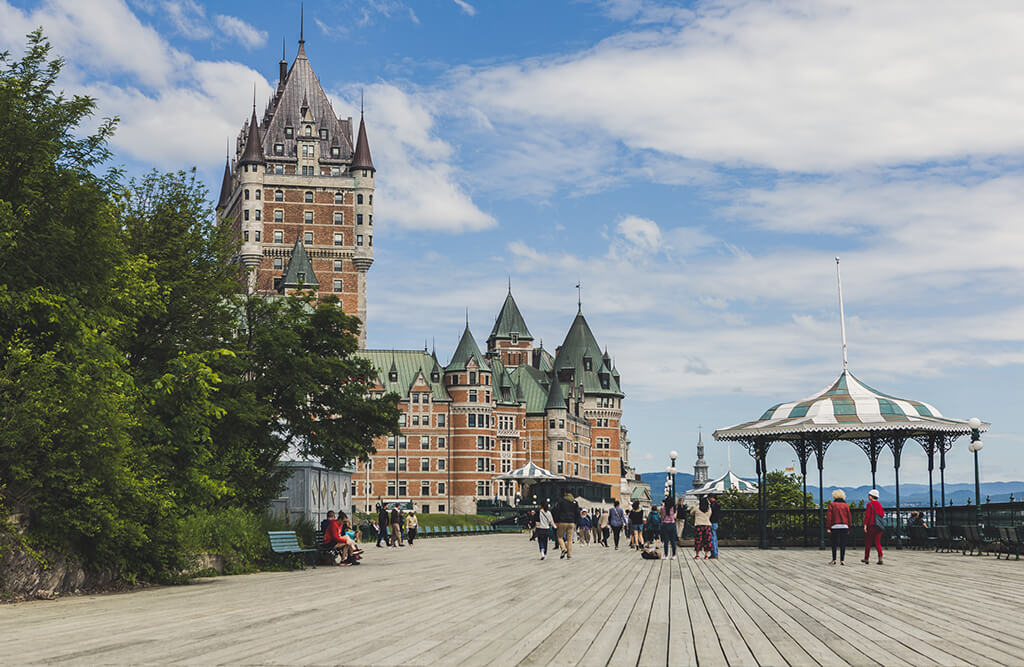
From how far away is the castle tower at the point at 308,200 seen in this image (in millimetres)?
138375

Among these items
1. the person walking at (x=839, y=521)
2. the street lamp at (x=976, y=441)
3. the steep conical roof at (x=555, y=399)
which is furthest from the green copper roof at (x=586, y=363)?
the person walking at (x=839, y=521)

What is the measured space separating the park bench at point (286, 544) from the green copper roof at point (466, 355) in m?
104

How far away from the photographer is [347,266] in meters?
140

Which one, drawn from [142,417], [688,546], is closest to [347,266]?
[688,546]

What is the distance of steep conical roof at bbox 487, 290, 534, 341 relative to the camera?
157 m

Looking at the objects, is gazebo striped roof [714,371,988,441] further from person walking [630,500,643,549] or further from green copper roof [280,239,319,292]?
green copper roof [280,239,319,292]

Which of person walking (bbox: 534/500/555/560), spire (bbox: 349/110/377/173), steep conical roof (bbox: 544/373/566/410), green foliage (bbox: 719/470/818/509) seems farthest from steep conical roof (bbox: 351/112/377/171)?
person walking (bbox: 534/500/555/560)

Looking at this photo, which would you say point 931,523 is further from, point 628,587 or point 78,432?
point 78,432

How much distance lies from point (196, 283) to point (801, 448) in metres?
20.3

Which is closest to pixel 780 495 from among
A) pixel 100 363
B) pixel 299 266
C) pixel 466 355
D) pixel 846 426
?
pixel 846 426

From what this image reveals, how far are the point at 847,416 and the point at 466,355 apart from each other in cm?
10166

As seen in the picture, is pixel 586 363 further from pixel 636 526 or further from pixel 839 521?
pixel 839 521

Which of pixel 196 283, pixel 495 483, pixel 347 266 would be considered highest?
pixel 347 266

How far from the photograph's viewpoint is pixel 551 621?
41.3 feet
